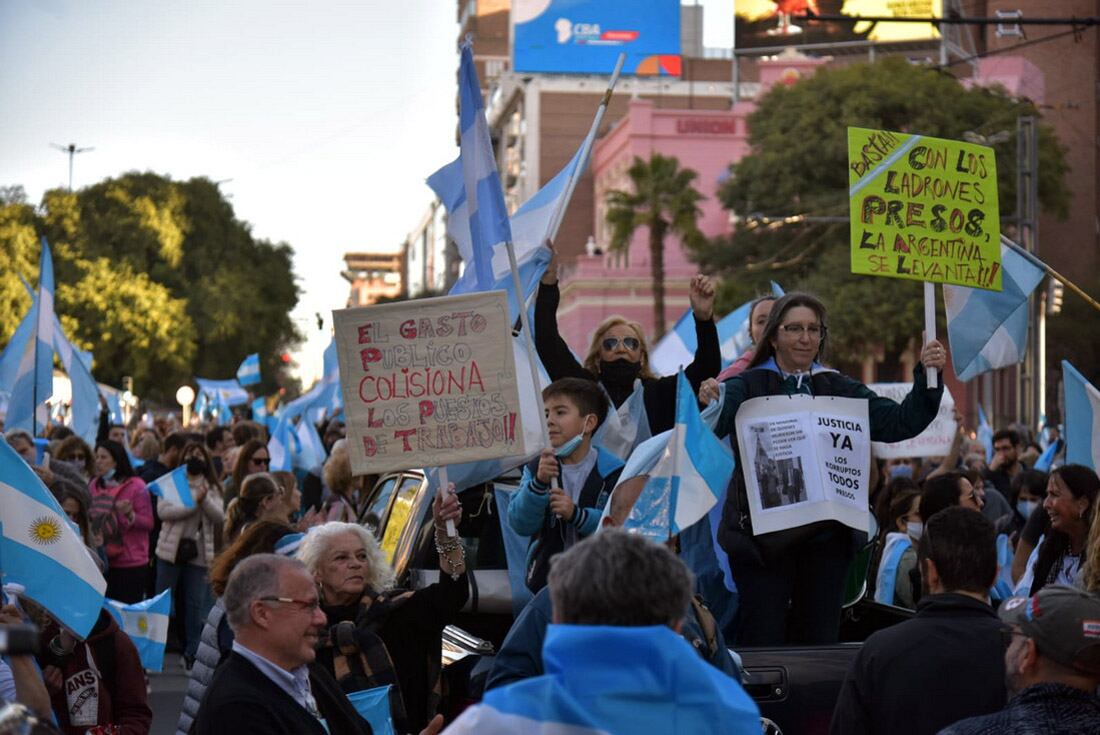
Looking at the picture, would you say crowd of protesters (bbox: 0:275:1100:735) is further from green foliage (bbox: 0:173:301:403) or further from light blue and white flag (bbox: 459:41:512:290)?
green foliage (bbox: 0:173:301:403)

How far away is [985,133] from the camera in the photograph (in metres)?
45.3

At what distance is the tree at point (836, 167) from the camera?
44.6m

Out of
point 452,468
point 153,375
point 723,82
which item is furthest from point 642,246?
point 452,468

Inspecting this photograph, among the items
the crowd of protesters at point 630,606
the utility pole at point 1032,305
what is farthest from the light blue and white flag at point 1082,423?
the utility pole at point 1032,305

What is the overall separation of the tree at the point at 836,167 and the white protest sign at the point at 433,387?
38186 millimetres

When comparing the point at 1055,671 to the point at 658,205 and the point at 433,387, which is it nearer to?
the point at 433,387

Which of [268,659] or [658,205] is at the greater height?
[658,205]

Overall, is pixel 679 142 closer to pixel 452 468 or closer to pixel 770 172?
pixel 770 172

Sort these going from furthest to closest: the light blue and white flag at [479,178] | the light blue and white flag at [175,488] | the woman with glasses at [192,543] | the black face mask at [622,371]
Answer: the woman with glasses at [192,543]
the light blue and white flag at [175,488]
the black face mask at [622,371]
the light blue and white flag at [479,178]

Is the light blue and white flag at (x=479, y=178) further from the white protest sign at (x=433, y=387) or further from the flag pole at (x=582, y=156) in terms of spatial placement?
the white protest sign at (x=433, y=387)

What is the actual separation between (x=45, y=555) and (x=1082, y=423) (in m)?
5.45

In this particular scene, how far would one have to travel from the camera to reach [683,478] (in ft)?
18.6

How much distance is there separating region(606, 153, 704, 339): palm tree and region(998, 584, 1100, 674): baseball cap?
51616mm

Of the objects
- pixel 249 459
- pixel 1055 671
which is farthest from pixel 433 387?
pixel 249 459
